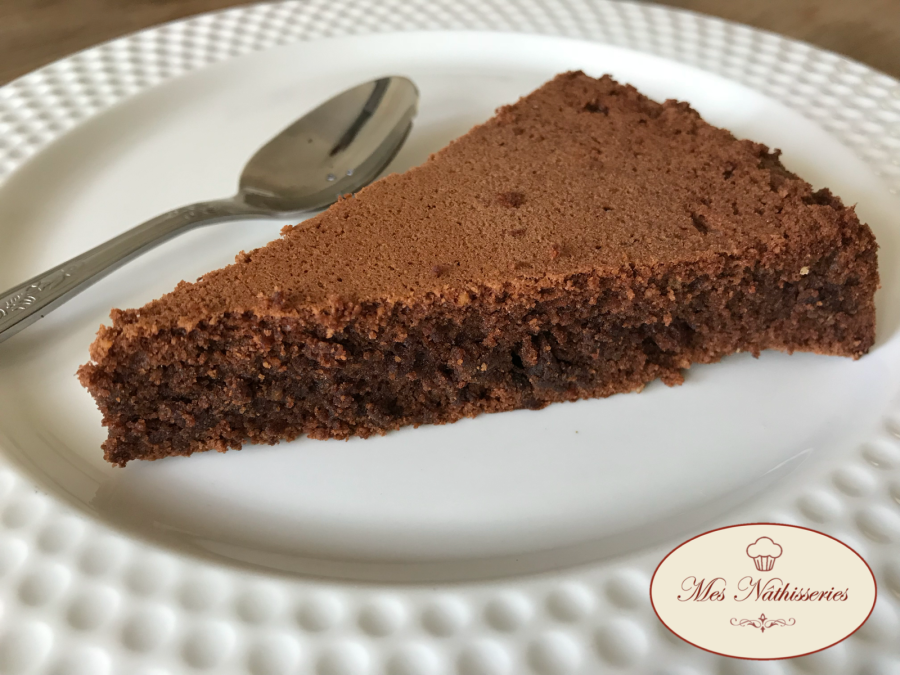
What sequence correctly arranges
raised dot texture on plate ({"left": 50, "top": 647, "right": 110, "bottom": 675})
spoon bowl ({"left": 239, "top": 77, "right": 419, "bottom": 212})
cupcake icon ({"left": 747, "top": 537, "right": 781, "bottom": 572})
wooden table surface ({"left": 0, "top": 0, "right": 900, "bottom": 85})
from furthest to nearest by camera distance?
wooden table surface ({"left": 0, "top": 0, "right": 900, "bottom": 85})
spoon bowl ({"left": 239, "top": 77, "right": 419, "bottom": 212})
cupcake icon ({"left": 747, "top": 537, "right": 781, "bottom": 572})
raised dot texture on plate ({"left": 50, "top": 647, "right": 110, "bottom": 675})

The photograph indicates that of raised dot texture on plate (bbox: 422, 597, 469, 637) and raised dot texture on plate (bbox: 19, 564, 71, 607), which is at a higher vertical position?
raised dot texture on plate (bbox: 19, 564, 71, 607)

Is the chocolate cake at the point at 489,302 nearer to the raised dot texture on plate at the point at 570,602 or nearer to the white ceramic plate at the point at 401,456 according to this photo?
the white ceramic plate at the point at 401,456

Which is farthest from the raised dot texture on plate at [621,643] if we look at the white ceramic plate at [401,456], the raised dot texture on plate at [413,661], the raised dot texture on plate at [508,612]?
the raised dot texture on plate at [413,661]

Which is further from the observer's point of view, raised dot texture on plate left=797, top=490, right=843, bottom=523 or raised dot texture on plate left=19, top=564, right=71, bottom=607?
raised dot texture on plate left=797, top=490, right=843, bottom=523

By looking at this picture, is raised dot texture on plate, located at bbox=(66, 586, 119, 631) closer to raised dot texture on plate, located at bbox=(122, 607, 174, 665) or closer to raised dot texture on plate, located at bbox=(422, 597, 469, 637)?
raised dot texture on plate, located at bbox=(122, 607, 174, 665)

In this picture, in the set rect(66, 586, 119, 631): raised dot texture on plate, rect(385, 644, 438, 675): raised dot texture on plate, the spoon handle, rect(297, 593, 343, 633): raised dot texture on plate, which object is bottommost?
rect(385, 644, 438, 675): raised dot texture on plate

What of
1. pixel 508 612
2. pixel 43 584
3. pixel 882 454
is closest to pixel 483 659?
pixel 508 612

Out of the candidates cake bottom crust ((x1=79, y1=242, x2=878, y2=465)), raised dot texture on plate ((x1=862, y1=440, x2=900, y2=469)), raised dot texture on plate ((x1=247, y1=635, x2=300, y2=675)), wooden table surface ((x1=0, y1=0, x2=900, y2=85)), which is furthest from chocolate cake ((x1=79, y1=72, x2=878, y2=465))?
wooden table surface ((x1=0, y1=0, x2=900, y2=85))

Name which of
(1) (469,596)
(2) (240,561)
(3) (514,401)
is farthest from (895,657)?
(2) (240,561)
